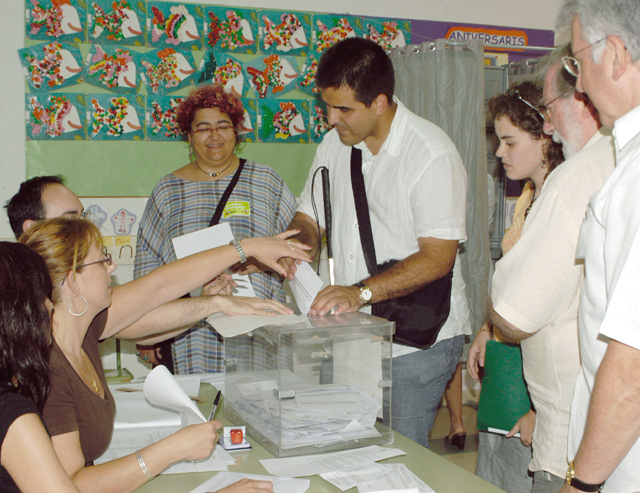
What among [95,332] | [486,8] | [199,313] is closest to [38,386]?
[95,332]

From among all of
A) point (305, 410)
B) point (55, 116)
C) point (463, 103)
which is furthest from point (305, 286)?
point (55, 116)

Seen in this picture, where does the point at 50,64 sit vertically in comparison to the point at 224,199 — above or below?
above

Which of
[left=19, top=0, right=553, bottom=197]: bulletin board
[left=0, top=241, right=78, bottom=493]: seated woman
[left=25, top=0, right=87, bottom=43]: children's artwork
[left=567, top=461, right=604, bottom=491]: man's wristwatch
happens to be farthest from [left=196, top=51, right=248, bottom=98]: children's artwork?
[left=567, top=461, right=604, bottom=491]: man's wristwatch

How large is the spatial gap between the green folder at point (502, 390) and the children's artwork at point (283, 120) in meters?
2.09

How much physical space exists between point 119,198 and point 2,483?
2329 mm

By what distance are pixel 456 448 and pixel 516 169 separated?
2003 mm

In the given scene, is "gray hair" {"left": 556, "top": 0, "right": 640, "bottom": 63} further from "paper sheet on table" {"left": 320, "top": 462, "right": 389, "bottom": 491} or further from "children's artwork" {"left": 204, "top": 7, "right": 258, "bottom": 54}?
"children's artwork" {"left": 204, "top": 7, "right": 258, "bottom": 54}

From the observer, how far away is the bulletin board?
3227 millimetres

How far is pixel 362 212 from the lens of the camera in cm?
220

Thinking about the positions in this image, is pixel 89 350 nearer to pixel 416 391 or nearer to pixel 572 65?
pixel 416 391

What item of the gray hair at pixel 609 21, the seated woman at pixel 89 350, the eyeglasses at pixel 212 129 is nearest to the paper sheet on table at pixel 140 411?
the seated woman at pixel 89 350

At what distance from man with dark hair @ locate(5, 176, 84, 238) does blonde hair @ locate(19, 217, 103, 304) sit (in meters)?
0.65

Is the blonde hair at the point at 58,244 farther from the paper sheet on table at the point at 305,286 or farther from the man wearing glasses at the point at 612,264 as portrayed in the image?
the man wearing glasses at the point at 612,264

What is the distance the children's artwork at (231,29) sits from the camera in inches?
136
